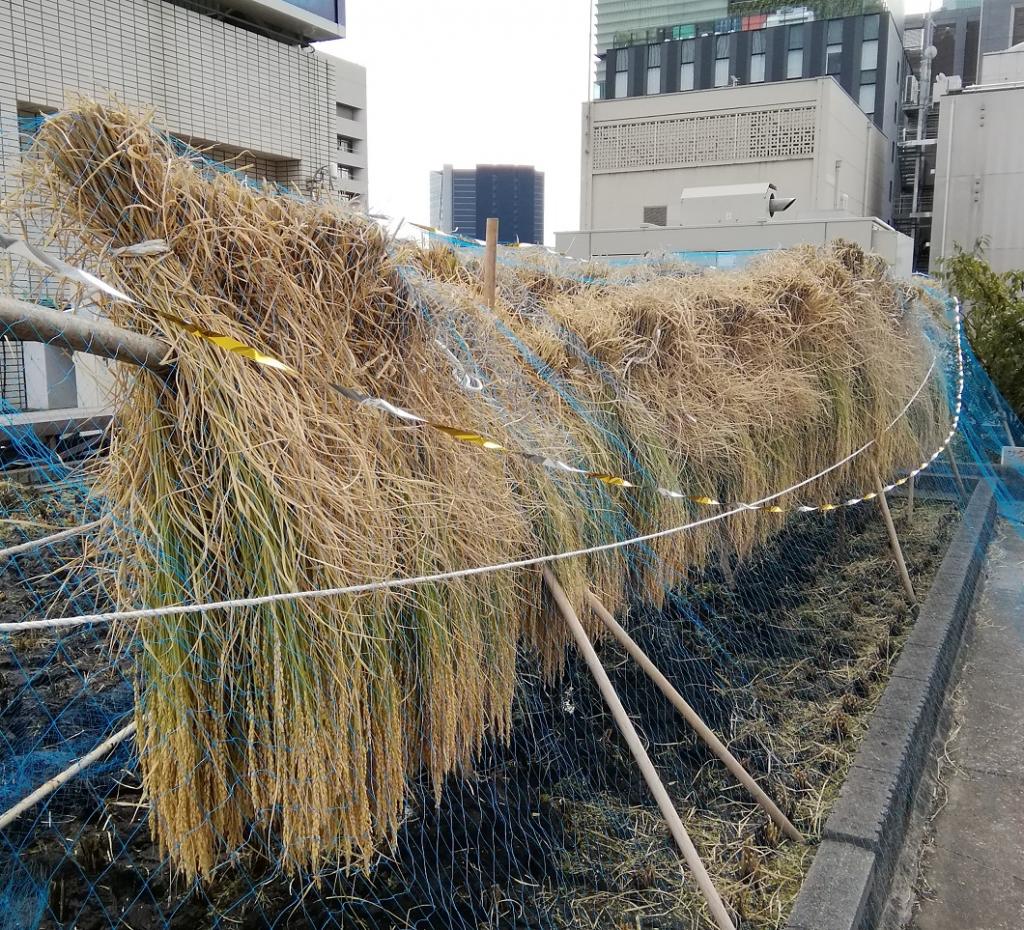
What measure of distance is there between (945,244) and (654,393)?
2075 cm

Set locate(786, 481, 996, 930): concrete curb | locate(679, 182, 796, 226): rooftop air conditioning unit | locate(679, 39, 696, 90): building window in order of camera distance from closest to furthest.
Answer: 1. locate(786, 481, 996, 930): concrete curb
2. locate(679, 182, 796, 226): rooftop air conditioning unit
3. locate(679, 39, 696, 90): building window

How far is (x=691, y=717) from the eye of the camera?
3086 mm

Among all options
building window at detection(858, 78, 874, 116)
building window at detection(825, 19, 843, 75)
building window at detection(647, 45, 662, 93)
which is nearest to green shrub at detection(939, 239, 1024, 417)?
building window at detection(858, 78, 874, 116)

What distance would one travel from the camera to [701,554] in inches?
161

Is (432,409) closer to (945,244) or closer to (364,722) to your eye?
(364,722)

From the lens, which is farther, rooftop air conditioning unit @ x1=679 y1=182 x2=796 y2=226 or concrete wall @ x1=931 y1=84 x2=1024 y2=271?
concrete wall @ x1=931 y1=84 x2=1024 y2=271

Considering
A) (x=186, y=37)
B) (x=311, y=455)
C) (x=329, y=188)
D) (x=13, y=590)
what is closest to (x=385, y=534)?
(x=311, y=455)

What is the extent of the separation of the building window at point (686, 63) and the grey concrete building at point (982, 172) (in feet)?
77.2

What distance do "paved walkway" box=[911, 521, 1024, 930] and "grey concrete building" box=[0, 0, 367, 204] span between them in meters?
6.71

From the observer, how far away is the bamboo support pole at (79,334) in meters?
1.67

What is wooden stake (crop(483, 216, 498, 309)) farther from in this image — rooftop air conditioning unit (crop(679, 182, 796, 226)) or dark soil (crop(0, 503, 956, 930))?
rooftop air conditioning unit (crop(679, 182, 796, 226))

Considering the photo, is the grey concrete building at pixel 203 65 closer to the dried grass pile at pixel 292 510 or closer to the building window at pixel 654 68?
the dried grass pile at pixel 292 510

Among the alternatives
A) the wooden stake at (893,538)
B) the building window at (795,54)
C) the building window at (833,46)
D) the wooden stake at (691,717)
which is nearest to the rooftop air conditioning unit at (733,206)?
the wooden stake at (893,538)

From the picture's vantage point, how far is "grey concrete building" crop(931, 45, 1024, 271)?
20.5m
